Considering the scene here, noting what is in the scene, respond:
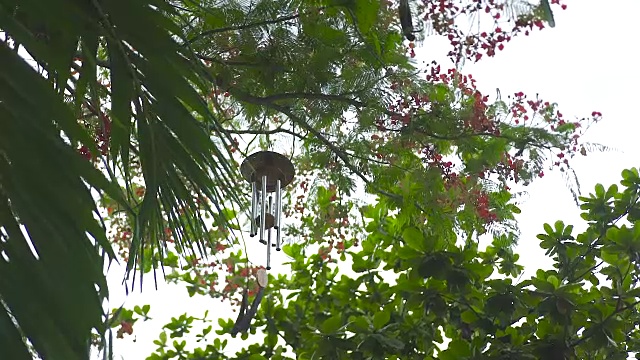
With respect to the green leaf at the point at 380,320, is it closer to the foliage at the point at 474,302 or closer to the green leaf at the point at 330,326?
the foliage at the point at 474,302

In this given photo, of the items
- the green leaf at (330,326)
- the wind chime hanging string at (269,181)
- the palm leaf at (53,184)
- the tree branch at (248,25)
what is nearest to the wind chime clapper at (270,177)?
the wind chime hanging string at (269,181)

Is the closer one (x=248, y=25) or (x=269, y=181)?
(x=248, y=25)

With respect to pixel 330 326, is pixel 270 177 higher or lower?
higher

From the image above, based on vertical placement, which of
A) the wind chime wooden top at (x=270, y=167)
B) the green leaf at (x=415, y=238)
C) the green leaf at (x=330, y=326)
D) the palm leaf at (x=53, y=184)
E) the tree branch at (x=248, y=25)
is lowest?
the palm leaf at (x=53, y=184)

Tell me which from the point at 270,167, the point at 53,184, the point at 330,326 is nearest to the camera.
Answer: the point at 53,184

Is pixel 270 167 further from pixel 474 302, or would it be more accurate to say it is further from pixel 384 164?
pixel 474 302

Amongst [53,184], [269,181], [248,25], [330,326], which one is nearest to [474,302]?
[330,326]

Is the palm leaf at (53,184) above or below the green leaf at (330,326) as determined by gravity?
below

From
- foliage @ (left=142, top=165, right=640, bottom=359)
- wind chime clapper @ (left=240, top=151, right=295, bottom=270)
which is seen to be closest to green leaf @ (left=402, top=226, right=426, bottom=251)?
foliage @ (left=142, top=165, right=640, bottom=359)

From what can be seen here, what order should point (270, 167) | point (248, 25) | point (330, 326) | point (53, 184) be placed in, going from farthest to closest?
point (330, 326), point (270, 167), point (248, 25), point (53, 184)

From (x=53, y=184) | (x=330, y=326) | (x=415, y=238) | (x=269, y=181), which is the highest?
(x=269, y=181)

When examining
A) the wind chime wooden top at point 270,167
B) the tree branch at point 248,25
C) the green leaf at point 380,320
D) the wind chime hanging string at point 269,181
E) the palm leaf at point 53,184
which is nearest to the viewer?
the palm leaf at point 53,184

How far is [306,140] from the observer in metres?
2.27

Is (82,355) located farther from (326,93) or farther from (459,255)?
(459,255)
